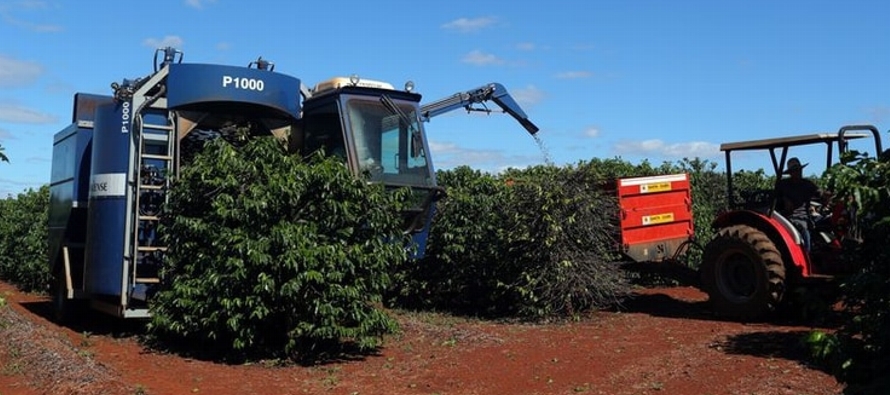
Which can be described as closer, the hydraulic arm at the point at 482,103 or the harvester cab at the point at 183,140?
the harvester cab at the point at 183,140

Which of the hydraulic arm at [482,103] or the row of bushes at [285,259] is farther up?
the hydraulic arm at [482,103]

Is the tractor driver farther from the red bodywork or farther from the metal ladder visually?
the metal ladder

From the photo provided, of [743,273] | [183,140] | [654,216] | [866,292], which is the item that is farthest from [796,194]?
[183,140]

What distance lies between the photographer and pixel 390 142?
10234 mm

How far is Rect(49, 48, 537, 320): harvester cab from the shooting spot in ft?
31.9

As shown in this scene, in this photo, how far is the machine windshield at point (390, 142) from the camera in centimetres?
1002

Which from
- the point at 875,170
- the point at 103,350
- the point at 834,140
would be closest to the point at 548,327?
the point at 834,140

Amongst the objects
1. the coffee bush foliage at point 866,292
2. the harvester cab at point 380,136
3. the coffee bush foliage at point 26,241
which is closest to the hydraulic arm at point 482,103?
the harvester cab at point 380,136

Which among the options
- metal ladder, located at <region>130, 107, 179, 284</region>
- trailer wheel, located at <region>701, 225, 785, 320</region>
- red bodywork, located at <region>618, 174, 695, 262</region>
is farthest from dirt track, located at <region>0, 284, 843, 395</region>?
red bodywork, located at <region>618, 174, 695, 262</region>

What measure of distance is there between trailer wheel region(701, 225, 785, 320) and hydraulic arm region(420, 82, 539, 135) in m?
5.54

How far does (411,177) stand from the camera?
10.2 meters

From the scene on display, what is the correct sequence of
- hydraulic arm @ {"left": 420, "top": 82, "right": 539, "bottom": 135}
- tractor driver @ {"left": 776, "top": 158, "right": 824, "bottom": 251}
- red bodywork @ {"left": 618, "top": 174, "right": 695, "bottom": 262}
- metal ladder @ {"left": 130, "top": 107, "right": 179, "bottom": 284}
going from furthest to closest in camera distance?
hydraulic arm @ {"left": 420, "top": 82, "right": 539, "bottom": 135} → red bodywork @ {"left": 618, "top": 174, "right": 695, "bottom": 262} → tractor driver @ {"left": 776, "top": 158, "right": 824, "bottom": 251} → metal ladder @ {"left": 130, "top": 107, "right": 179, "bottom": 284}

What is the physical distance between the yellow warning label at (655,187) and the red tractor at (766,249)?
1.22m

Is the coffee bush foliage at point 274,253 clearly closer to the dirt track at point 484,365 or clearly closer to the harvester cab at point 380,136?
the dirt track at point 484,365
